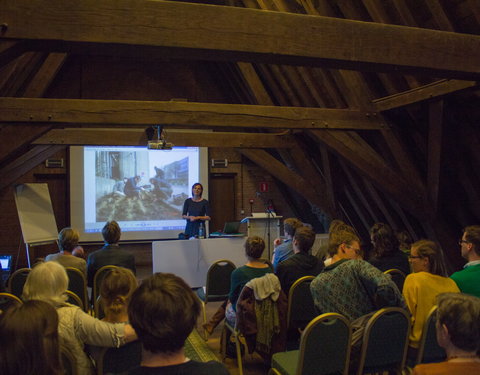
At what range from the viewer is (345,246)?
9.48 feet

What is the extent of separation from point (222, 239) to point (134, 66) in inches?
199

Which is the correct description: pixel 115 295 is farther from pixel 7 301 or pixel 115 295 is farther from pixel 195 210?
pixel 195 210

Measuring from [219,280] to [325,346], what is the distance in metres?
2.35

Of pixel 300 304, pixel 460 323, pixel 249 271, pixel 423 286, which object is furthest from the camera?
pixel 249 271

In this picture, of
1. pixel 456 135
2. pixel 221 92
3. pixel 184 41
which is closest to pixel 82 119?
pixel 184 41

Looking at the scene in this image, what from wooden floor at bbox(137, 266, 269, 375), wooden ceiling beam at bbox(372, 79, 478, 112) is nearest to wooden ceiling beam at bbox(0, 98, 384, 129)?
wooden ceiling beam at bbox(372, 79, 478, 112)

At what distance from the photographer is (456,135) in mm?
4910

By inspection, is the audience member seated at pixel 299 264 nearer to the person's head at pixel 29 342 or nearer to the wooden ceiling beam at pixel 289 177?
the person's head at pixel 29 342

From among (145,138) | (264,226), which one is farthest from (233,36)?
(264,226)

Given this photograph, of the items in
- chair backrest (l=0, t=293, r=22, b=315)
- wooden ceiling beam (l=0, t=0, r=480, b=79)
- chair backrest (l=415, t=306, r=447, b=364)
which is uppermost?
wooden ceiling beam (l=0, t=0, r=480, b=79)

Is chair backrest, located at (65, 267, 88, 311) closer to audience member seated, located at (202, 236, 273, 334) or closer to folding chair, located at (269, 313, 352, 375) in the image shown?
audience member seated, located at (202, 236, 273, 334)

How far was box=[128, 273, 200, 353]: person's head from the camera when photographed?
1.35 meters

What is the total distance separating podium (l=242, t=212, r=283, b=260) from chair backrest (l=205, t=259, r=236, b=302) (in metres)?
2.60

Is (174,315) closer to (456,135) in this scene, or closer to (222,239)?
(456,135)
